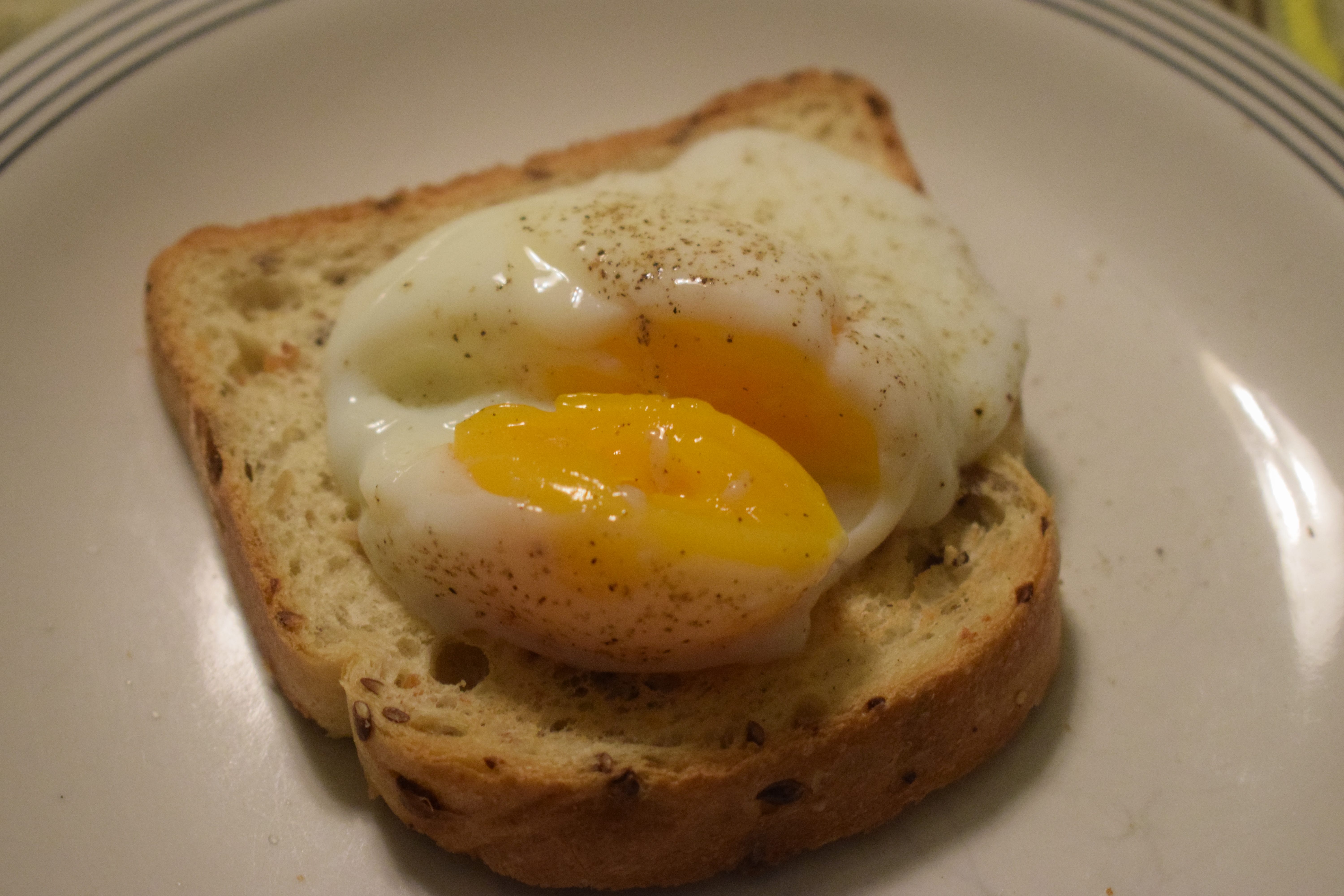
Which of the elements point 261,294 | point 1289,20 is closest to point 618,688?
point 261,294

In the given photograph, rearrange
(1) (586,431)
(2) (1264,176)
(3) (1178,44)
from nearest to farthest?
(1) (586,431) < (2) (1264,176) < (3) (1178,44)

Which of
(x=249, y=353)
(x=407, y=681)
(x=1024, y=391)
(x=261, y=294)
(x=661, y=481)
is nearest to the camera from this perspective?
(x=661, y=481)

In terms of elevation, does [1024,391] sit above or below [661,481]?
below

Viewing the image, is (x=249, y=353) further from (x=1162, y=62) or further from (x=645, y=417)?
(x=1162, y=62)

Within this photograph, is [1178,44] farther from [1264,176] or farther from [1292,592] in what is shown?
[1292,592]

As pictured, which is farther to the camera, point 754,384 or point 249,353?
point 249,353

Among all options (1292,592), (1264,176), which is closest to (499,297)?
(1292,592)

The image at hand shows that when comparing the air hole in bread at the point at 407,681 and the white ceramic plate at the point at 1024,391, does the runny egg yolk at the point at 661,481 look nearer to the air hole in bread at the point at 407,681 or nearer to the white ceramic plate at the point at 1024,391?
the air hole in bread at the point at 407,681

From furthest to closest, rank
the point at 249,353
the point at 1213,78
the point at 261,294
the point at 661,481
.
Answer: the point at 1213,78
the point at 261,294
the point at 249,353
the point at 661,481
